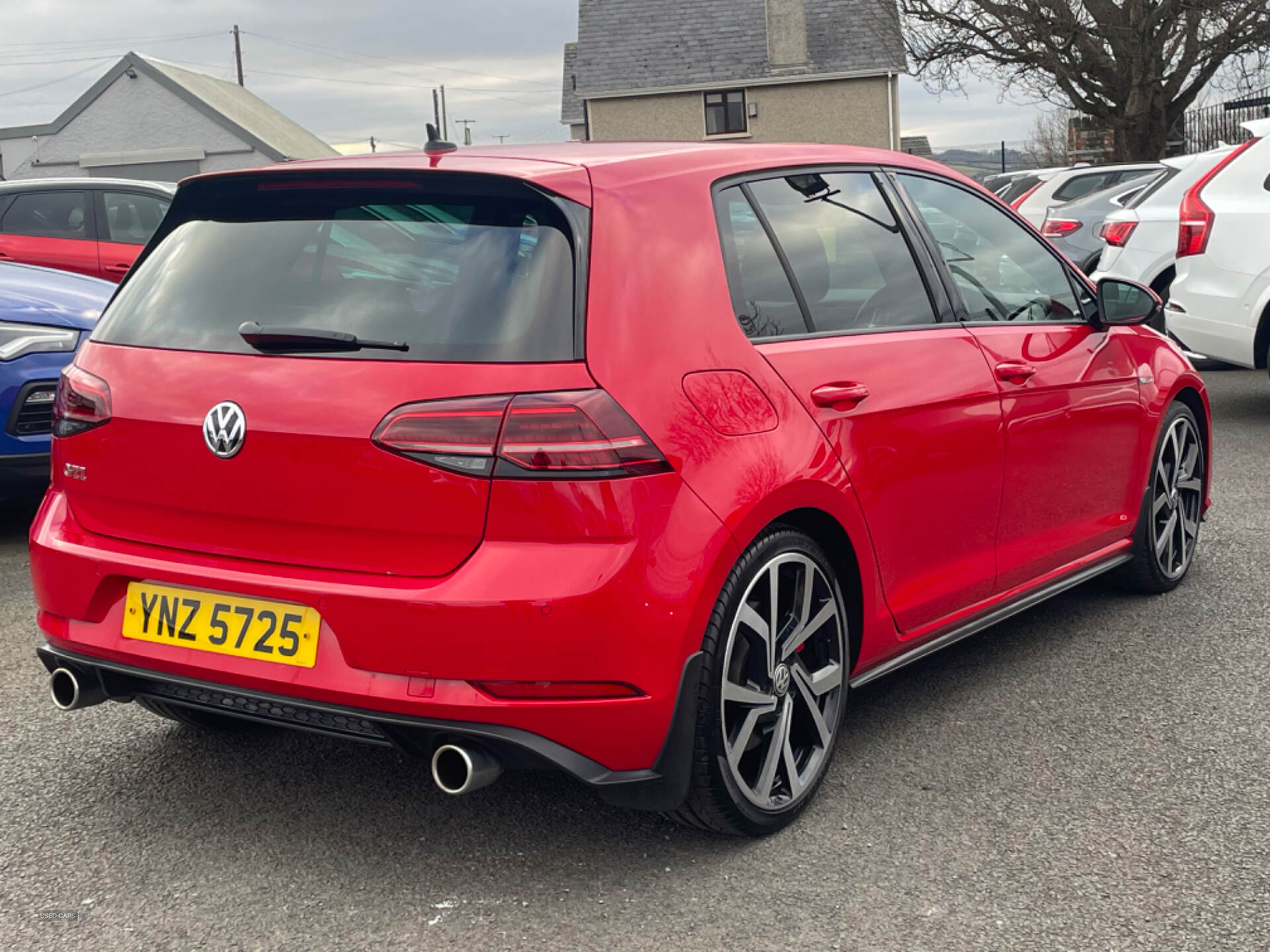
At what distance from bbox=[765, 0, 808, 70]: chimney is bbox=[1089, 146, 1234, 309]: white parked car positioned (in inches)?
1461

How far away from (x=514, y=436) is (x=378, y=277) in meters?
0.51

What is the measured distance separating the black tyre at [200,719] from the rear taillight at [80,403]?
2.16ft

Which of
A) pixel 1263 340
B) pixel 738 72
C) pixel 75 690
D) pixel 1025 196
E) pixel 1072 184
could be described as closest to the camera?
pixel 75 690

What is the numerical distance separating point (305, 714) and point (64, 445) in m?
0.94

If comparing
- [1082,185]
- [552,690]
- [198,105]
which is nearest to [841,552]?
[552,690]

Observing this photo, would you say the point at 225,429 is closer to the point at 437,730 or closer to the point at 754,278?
the point at 437,730

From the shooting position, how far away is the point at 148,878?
3156mm

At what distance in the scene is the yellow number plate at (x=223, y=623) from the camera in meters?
2.94

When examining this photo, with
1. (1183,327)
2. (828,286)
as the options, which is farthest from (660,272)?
(1183,327)

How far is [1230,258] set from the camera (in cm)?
907

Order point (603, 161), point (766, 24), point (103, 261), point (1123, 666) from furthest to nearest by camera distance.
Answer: point (766, 24) → point (103, 261) → point (1123, 666) → point (603, 161)

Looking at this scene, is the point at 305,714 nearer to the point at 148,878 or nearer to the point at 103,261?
the point at 148,878

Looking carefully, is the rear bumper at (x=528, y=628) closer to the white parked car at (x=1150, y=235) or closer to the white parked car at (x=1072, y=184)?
the white parked car at (x=1150, y=235)

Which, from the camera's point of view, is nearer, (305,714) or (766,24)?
(305,714)
